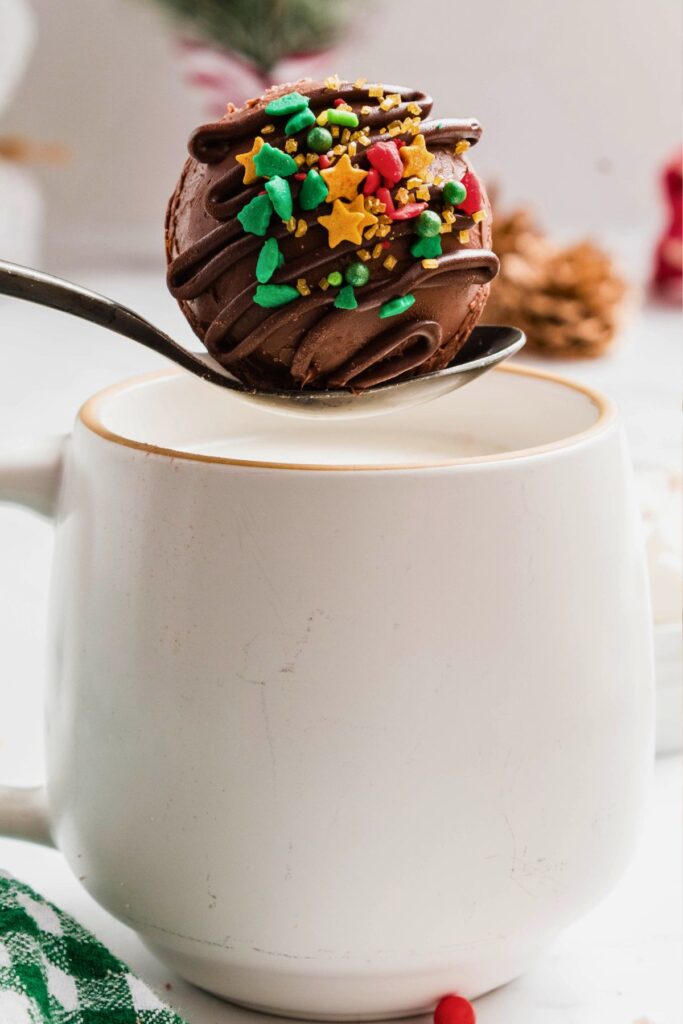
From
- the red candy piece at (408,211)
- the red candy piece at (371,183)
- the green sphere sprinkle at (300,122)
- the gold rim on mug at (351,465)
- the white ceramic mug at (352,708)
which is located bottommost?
the white ceramic mug at (352,708)

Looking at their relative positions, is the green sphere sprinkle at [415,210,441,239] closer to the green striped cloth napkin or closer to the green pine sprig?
the green striped cloth napkin

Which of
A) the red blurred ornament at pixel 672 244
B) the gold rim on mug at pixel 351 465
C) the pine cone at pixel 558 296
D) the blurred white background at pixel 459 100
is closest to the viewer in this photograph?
the gold rim on mug at pixel 351 465

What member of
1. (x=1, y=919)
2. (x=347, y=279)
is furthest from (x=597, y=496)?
(x=1, y=919)

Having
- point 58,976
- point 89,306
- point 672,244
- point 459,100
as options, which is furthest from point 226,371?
point 459,100

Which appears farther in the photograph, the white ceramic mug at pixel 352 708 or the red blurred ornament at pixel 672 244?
the red blurred ornament at pixel 672 244

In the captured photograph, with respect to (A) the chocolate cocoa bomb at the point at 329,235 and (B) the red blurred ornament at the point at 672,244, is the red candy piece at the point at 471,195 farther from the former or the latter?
(B) the red blurred ornament at the point at 672,244

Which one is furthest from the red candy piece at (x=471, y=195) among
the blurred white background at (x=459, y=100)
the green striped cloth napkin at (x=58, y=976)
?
the blurred white background at (x=459, y=100)

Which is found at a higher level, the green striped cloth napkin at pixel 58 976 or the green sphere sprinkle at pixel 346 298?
the green sphere sprinkle at pixel 346 298
